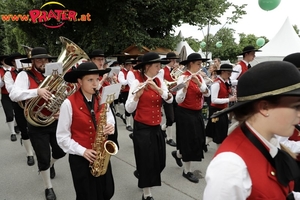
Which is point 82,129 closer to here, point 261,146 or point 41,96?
point 41,96

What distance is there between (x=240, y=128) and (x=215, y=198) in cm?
A: 43

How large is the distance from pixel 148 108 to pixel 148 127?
0.96 ft

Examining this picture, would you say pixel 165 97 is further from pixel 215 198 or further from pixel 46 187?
pixel 215 198

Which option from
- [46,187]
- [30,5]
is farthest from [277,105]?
[30,5]

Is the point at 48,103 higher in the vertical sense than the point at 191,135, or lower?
higher

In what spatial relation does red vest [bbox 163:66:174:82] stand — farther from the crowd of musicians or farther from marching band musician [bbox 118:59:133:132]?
marching band musician [bbox 118:59:133:132]

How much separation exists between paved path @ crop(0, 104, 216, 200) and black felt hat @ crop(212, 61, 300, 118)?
9.87 ft

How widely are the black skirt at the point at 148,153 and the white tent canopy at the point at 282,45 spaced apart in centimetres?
1111

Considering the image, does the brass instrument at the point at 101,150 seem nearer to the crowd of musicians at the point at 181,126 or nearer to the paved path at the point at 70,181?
the crowd of musicians at the point at 181,126

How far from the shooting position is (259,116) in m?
1.32

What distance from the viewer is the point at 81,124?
2.77m

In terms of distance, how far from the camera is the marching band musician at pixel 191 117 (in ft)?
14.6

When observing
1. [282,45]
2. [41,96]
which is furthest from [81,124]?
[282,45]

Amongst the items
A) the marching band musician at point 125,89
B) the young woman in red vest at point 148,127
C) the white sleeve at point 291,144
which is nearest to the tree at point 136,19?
the marching band musician at point 125,89
